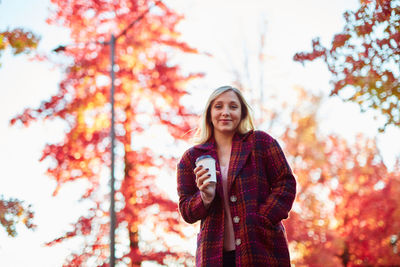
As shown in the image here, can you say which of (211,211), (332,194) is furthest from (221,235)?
(332,194)

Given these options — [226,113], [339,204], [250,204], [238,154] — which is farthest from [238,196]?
[339,204]

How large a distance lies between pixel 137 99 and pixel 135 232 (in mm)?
3507

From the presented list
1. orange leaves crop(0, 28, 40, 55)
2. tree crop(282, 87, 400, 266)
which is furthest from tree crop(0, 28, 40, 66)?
tree crop(282, 87, 400, 266)

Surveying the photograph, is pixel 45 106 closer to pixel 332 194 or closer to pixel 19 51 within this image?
pixel 19 51

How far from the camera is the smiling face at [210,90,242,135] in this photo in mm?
3320

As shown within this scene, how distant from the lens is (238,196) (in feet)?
9.75

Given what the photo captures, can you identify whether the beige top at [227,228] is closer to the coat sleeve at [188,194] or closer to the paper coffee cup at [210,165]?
the coat sleeve at [188,194]

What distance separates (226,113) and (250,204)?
2.40 ft

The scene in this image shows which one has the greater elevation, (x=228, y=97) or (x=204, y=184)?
(x=228, y=97)

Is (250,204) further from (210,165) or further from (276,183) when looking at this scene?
(210,165)

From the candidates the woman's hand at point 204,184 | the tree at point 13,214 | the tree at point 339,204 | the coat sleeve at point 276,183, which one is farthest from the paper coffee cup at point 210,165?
the tree at point 339,204

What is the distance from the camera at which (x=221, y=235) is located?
9.55ft

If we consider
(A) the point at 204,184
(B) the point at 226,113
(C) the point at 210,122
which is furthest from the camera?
(C) the point at 210,122

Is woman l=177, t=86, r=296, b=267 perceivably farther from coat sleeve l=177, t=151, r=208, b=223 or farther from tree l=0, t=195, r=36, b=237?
tree l=0, t=195, r=36, b=237
